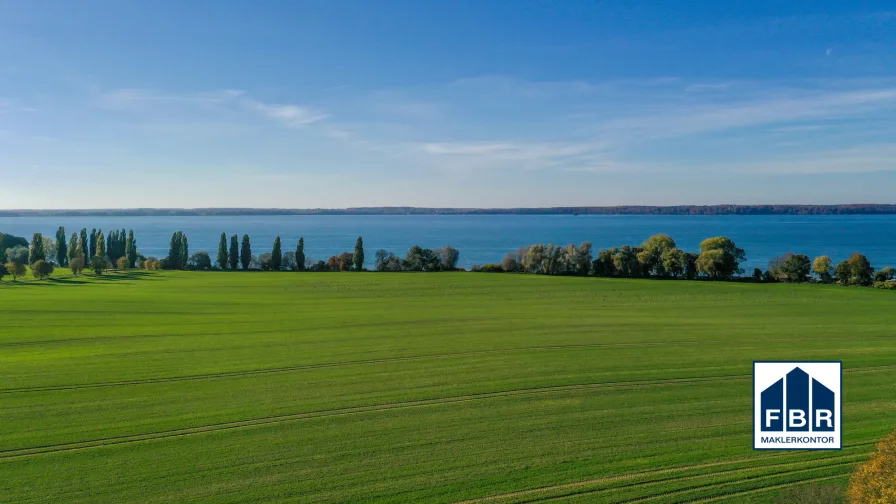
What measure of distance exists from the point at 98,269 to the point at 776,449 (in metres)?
87.3

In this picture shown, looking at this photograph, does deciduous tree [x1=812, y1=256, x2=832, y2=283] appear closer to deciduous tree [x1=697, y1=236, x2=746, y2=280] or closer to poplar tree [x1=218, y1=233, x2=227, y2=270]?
deciduous tree [x1=697, y1=236, x2=746, y2=280]

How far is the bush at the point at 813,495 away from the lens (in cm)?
1352

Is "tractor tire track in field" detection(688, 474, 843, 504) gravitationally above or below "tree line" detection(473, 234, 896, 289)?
below

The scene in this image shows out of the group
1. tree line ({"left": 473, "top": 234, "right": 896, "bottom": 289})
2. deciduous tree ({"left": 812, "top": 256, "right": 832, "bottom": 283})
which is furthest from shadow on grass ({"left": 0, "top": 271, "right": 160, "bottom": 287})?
deciduous tree ({"left": 812, "top": 256, "right": 832, "bottom": 283})

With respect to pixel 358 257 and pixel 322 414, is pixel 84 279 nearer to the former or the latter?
pixel 358 257

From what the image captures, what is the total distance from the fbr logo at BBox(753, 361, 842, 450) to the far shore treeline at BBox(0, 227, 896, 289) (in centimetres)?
5400

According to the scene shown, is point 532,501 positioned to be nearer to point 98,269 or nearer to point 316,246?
point 98,269

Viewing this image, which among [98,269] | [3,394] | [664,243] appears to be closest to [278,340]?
[3,394]

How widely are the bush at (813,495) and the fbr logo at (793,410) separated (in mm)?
2459

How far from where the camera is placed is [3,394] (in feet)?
73.2

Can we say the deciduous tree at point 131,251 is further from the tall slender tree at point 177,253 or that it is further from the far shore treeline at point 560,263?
the tall slender tree at point 177,253

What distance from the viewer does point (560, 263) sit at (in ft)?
256

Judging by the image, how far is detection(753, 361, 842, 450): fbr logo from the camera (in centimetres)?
1678

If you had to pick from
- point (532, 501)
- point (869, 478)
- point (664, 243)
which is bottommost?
point (532, 501)
